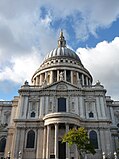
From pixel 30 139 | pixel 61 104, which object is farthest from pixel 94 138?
pixel 30 139

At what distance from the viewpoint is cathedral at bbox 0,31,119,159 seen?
35.6m

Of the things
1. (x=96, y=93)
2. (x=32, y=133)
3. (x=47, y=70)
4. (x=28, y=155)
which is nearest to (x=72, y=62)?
(x=47, y=70)

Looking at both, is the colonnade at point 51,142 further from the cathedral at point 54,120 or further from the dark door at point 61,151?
the dark door at point 61,151

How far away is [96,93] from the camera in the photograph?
141 ft

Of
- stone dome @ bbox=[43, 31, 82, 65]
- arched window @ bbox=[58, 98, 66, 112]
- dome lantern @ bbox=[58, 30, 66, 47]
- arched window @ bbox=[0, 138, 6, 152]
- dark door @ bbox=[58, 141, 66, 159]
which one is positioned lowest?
dark door @ bbox=[58, 141, 66, 159]

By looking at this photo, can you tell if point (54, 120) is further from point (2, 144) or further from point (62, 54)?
point (62, 54)

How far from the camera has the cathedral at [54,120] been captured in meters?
35.6

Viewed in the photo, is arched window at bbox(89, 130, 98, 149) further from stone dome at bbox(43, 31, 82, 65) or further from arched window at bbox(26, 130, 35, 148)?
stone dome at bbox(43, 31, 82, 65)

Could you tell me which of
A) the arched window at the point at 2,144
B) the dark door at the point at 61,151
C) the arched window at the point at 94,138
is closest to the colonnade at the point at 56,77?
the arched window at the point at 94,138

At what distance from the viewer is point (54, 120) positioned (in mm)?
35906

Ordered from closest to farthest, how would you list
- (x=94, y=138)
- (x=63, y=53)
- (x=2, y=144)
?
(x=94, y=138), (x=2, y=144), (x=63, y=53)

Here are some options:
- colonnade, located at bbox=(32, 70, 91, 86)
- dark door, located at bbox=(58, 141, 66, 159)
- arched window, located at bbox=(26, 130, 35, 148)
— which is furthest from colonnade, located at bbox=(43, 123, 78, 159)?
colonnade, located at bbox=(32, 70, 91, 86)

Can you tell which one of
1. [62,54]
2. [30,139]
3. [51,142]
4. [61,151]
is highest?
[62,54]

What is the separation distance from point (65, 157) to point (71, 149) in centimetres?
164
